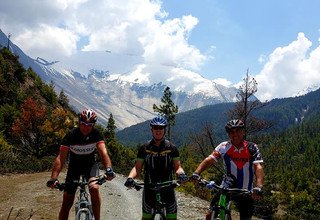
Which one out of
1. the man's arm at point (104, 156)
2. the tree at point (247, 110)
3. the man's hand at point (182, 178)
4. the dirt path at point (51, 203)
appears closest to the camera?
the man's hand at point (182, 178)

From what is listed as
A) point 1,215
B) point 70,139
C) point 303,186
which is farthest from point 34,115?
point 303,186

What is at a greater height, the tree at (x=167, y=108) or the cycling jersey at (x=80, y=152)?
the tree at (x=167, y=108)

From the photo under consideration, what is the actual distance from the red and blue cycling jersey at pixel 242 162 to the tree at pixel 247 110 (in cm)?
2047

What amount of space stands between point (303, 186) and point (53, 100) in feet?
247

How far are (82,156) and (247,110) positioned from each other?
2184cm

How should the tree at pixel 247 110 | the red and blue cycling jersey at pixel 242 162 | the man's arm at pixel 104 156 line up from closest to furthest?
the red and blue cycling jersey at pixel 242 162, the man's arm at pixel 104 156, the tree at pixel 247 110

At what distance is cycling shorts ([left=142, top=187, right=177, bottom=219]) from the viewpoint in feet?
25.1

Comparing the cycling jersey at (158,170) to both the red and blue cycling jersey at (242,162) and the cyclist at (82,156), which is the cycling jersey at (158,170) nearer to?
the cyclist at (82,156)

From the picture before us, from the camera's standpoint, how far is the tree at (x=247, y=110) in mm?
28016

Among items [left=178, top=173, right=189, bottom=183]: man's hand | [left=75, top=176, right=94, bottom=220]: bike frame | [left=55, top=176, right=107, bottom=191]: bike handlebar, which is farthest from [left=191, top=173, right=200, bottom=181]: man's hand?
[left=75, top=176, right=94, bottom=220]: bike frame

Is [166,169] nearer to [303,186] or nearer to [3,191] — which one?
[3,191]

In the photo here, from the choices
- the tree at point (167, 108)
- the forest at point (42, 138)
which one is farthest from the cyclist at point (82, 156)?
the tree at point (167, 108)

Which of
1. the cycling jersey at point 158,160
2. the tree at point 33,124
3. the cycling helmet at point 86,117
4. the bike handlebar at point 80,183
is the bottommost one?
the bike handlebar at point 80,183

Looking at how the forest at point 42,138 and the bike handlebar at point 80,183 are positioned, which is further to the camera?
the forest at point 42,138
